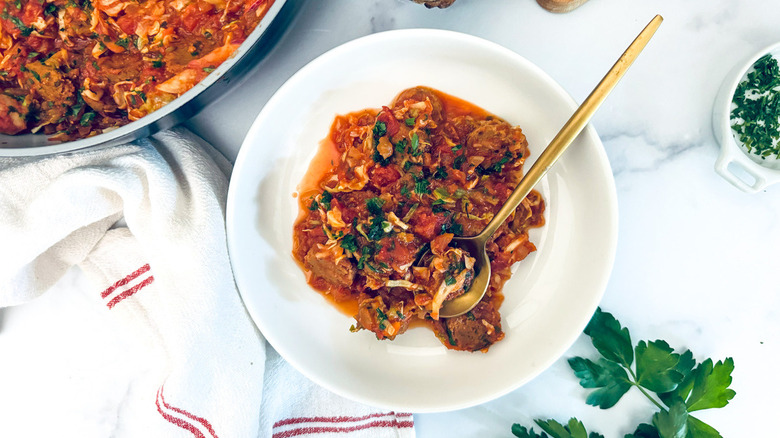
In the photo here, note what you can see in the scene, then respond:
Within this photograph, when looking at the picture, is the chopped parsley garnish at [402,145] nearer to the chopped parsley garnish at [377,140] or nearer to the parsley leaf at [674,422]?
the chopped parsley garnish at [377,140]

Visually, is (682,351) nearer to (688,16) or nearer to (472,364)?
(472,364)

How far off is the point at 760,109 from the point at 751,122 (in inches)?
2.9

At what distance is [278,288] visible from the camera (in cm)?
267

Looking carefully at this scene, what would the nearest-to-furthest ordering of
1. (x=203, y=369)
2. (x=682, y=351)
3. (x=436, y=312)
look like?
(x=436, y=312), (x=203, y=369), (x=682, y=351)

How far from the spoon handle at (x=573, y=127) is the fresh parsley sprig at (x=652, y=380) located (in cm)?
85

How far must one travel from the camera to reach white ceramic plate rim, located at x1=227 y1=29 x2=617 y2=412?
7.82ft

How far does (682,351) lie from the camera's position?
9.30 ft

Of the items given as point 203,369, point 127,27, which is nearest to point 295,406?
point 203,369

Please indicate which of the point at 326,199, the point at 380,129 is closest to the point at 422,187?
the point at 380,129

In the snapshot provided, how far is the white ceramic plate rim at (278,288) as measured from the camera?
238 centimetres

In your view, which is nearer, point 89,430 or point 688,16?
point 688,16

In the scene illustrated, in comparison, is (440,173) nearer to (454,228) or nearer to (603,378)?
(454,228)

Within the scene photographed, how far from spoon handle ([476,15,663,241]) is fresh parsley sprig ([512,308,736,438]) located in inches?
33.6

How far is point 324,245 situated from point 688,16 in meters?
2.28
